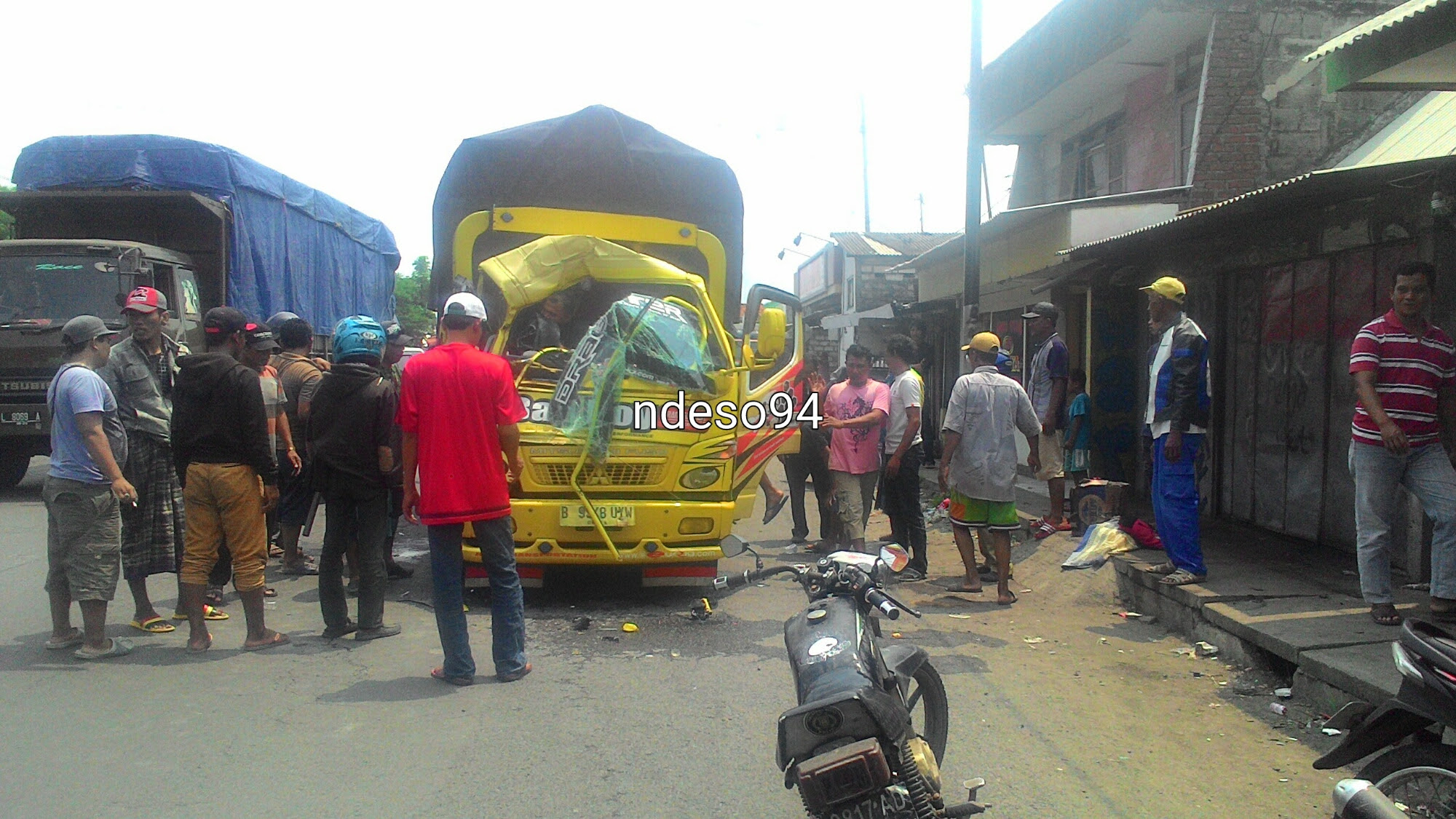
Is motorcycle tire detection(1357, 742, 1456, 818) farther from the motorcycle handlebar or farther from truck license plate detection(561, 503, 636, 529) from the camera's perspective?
truck license plate detection(561, 503, 636, 529)

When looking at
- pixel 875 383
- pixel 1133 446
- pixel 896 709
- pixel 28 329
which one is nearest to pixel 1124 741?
pixel 896 709

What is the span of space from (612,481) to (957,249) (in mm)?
10033

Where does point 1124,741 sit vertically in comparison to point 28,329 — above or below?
below

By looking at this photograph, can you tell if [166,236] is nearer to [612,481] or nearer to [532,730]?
[612,481]

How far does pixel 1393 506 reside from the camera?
5.24 metres

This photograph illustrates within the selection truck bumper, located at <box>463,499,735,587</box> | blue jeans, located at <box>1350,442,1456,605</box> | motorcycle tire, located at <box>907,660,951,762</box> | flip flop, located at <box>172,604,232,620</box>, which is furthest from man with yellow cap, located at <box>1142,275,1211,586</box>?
flip flop, located at <box>172,604,232,620</box>

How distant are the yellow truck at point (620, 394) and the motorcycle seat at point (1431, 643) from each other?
4095 millimetres

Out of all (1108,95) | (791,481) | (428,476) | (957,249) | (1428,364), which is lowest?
(791,481)

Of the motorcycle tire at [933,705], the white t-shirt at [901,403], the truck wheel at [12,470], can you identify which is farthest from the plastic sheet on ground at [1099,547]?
the truck wheel at [12,470]

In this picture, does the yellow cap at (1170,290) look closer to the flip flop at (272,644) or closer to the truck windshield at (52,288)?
the flip flop at (272,644)

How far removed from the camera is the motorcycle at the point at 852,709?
2.83 meters

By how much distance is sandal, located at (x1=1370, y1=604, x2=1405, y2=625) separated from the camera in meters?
5.19

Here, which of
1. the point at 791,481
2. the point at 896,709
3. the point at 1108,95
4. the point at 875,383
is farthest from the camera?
the point at 1108,95

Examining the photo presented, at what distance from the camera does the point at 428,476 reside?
5.06 metres
